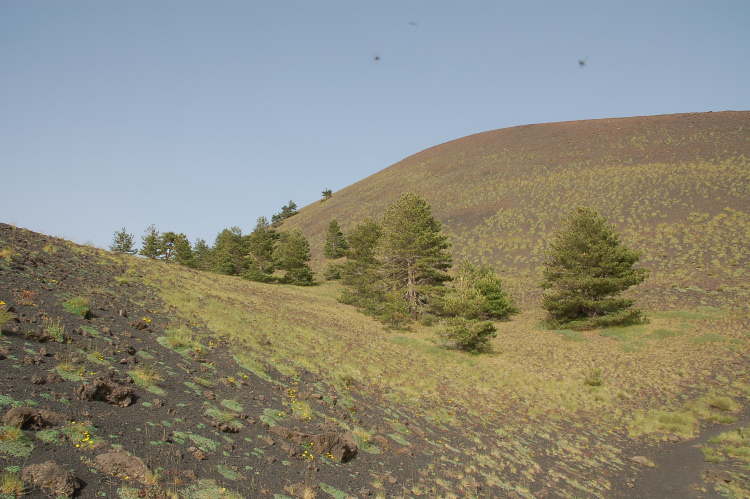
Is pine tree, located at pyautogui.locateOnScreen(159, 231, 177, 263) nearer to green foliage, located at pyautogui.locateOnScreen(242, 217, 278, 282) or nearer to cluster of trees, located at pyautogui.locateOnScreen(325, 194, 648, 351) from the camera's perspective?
green foliage, located at pyautogui.locateOnScreen(242, 217, 278, 282)

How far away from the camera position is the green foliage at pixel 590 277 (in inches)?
1077

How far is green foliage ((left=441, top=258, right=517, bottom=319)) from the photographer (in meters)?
22.5

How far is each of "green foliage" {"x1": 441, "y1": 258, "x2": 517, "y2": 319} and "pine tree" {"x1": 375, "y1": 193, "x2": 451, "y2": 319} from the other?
198 cm

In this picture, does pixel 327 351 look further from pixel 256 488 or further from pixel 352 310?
pixel 352 310

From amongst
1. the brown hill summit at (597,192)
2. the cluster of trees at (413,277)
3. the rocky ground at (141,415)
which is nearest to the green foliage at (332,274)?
the brown hill summit at (597,192)

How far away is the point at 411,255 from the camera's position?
2989 cm

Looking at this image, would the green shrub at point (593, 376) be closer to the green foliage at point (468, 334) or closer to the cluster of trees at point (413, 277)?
the green foliage at point (468, 334)

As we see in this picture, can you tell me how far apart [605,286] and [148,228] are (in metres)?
47.0

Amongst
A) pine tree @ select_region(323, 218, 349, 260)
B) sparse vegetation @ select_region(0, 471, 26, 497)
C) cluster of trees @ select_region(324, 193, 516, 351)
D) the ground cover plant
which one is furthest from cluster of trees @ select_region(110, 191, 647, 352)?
pine tree @ select_region(323, 218, 349, 260)

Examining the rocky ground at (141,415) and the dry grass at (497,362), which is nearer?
the rocky ground at (141,415)

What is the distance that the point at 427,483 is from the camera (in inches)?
332

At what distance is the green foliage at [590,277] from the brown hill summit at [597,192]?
35.9 feet

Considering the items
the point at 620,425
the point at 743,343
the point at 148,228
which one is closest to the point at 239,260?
the point at 148,228

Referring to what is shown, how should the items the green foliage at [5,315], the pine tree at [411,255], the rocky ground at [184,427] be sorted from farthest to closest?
1. the pine tree at [411,255]
2. the green foliage at [5,315]
3. the rocky ground at [184,427]
